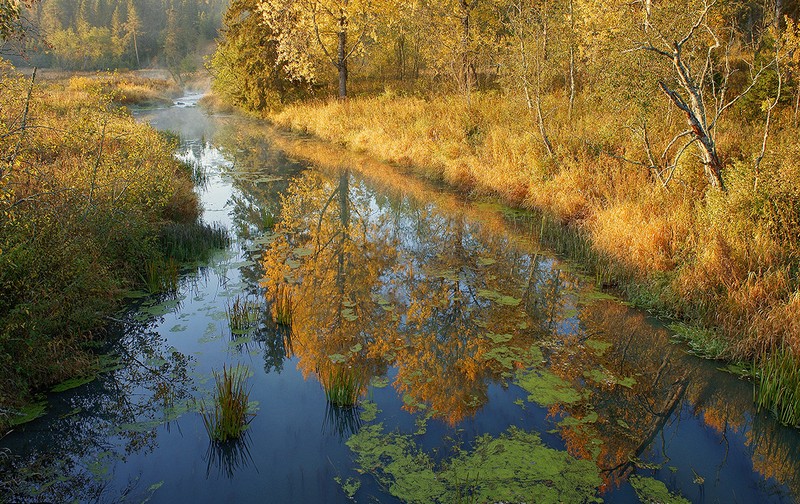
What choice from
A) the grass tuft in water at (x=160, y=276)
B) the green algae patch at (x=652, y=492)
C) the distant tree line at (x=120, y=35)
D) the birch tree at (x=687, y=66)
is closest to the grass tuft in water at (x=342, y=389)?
the green algae patch at (x=652, y=492)

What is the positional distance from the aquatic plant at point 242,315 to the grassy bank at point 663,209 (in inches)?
206

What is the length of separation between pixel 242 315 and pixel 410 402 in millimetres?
2851

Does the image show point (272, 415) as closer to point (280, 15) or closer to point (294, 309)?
point (294, 309)

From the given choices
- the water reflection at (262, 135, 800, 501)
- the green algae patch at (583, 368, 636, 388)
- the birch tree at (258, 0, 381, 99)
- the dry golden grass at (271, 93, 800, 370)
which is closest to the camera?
the water reflection at (262, 135, 800, 501)

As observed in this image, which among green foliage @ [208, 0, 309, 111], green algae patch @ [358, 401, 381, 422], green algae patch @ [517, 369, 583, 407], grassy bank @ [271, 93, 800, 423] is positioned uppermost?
green foliage @ [208, 0, 309, 111]

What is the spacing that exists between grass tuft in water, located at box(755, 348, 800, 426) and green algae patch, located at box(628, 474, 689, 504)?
163cm

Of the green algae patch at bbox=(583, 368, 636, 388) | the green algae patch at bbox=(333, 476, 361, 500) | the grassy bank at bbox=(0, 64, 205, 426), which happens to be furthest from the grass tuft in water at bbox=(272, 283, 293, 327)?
the green algae patch at bbox=(583, 368, 636, 388)

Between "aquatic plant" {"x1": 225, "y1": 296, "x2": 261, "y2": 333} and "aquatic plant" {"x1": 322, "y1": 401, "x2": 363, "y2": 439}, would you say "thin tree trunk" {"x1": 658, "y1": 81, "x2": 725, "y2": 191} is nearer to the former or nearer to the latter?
"aquatic plant" {"x1": 322, "y1": 401, "x2": 363, "y2": 439}

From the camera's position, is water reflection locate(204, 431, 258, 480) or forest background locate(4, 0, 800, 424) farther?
forest background locate(4, 0, 800, 424)

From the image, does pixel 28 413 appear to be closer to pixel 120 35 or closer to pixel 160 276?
pixel 160 276

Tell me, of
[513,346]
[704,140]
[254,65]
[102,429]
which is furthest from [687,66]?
[254,65]

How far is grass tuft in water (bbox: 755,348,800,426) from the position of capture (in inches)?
183

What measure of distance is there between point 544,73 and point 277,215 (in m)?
7.33

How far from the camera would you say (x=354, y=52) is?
2270 centimetres
